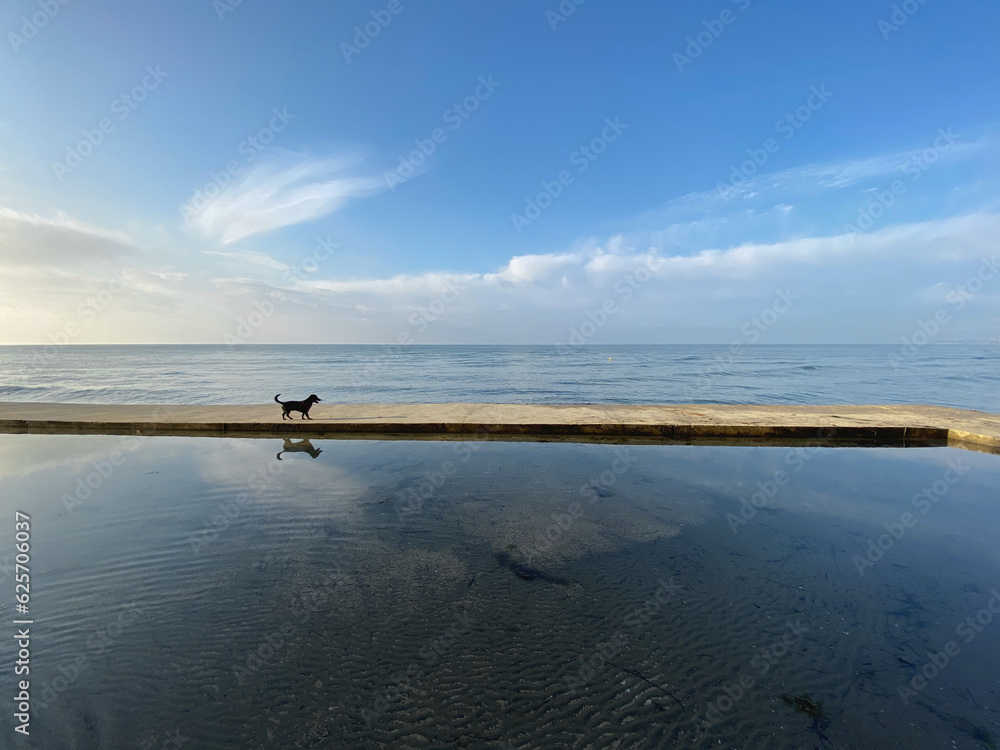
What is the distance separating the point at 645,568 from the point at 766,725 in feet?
6.03

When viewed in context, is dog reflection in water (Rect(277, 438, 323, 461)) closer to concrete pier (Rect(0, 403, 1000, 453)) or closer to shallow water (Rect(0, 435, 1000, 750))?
concrete pier (Rect(0, 403, 1000, 453))

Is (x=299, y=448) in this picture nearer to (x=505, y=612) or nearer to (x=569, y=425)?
(x=569, y=425)

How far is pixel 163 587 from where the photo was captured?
13.5 ft

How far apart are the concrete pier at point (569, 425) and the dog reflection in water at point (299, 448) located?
663mm

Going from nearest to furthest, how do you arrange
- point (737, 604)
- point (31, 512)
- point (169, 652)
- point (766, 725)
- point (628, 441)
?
point (766, 725) → point (169, 652) → point (737, 604) → point (31, 512) → point (628, 441)

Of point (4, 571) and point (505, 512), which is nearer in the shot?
point (4, 571)

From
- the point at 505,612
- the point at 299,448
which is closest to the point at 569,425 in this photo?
the point at 299,448

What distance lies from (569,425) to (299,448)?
5.89 m

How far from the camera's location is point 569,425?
1051 centimetres

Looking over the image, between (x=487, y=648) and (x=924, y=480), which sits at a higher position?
(x=924, y=480)

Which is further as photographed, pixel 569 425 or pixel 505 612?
Result: pixel 569 425

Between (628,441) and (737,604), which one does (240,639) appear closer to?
(737,604)

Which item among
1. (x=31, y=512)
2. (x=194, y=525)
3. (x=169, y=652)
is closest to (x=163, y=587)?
(x=169, y=652)

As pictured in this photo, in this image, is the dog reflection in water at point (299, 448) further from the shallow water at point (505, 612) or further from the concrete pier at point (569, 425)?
the shallow water at point (505, 612)
